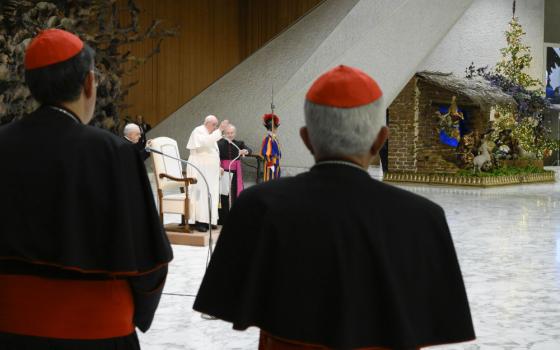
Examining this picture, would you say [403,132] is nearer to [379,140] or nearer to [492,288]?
[492,288]

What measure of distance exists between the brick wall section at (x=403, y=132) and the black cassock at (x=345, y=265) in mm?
17807

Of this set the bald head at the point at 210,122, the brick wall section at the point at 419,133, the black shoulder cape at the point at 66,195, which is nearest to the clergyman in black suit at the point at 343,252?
the black shoulder cape at the point at 66,195

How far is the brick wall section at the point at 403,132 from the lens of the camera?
63.9ft

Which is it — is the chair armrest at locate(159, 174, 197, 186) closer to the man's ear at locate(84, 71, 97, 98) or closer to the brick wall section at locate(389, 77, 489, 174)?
the man's ear at locate(84, 71, 97, 98)

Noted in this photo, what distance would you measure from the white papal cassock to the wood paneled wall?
1181 cm

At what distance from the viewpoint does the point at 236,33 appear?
2400 cm

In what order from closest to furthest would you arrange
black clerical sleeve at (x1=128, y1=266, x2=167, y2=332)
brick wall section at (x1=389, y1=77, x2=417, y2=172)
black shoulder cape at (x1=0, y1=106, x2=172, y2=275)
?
1. black shoulder cape at (x1=0, y1=106, x2=172, y2=275)
2. black clerical sleeve at (x1=128, y1=266, x2=167, y2=332)
3. brick wall section at (x1=389, y1=77, x2=417, y2=172)

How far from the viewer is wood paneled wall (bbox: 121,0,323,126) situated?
22.0 metres

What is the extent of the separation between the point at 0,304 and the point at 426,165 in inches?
720

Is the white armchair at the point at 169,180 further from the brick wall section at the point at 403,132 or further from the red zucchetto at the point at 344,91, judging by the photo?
the brick wall section at the point at 403,132

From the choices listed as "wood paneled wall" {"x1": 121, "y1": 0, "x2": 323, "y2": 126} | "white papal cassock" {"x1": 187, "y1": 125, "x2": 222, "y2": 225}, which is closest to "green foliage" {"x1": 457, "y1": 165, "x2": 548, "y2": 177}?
"wood paneled wall" {"x1": 121, "y1": 0, "x2": 323, "y2": 126}

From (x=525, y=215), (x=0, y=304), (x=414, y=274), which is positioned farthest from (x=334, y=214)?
(x=525, y=215)

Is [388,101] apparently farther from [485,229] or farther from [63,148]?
[63,148]

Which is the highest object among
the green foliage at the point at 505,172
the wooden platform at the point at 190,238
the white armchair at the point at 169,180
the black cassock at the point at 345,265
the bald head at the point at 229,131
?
the bald head at the point at 229,131
